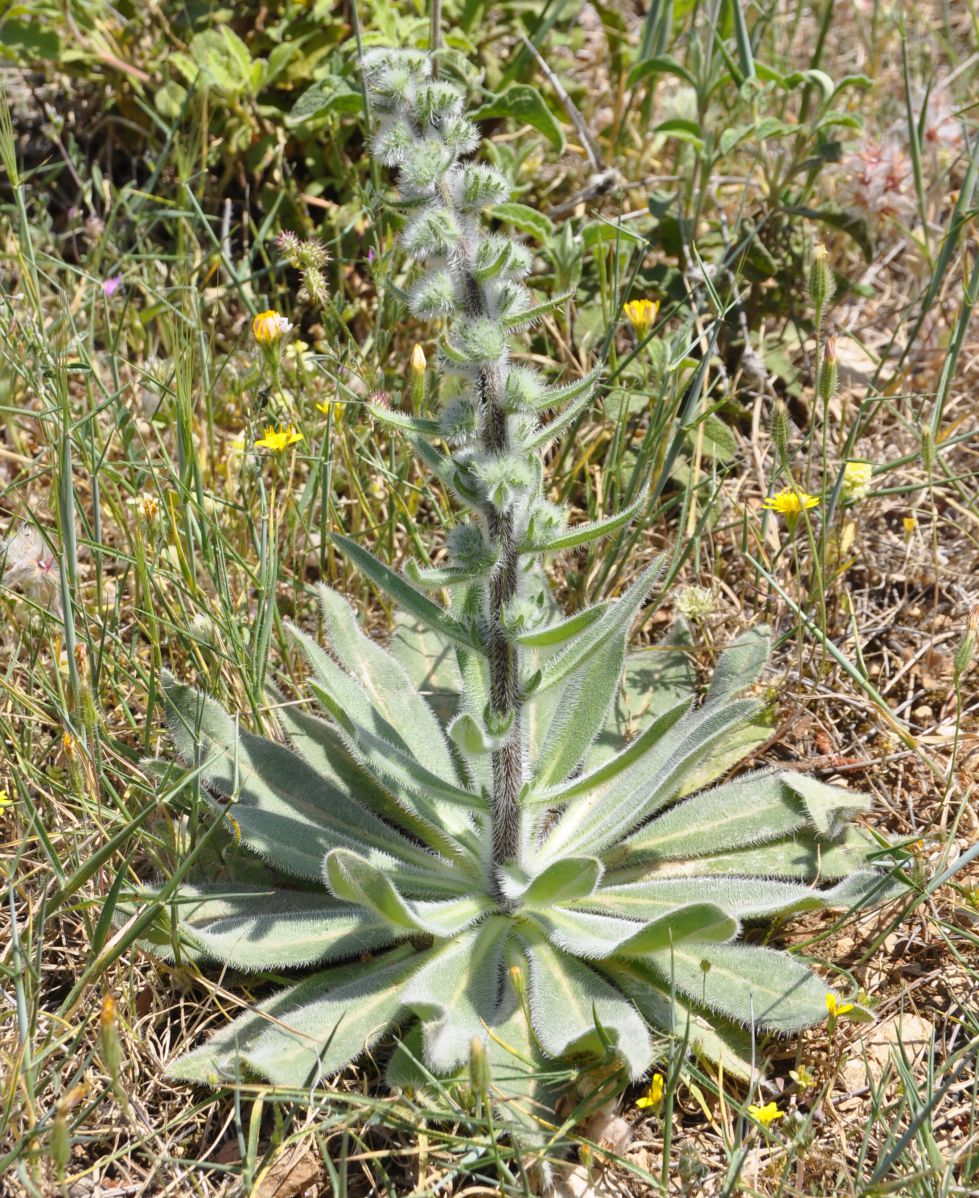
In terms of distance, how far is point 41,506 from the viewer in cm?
388

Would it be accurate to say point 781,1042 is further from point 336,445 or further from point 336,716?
point 336,445

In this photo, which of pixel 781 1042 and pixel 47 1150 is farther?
pixel 781 1042

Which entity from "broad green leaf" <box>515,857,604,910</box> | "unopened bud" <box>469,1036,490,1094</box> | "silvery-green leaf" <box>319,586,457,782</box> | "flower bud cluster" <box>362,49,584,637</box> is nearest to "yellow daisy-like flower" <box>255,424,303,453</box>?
"silvery-green leaf" <box>319,586,457,782</box>

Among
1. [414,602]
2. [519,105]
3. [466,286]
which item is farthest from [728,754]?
[519,105]

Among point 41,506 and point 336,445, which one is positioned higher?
point 336,445

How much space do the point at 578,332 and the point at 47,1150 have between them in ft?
9.44

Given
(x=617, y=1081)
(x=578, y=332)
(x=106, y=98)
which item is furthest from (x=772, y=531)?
(x=106, y=98)

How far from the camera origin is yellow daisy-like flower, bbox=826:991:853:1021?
2.39m

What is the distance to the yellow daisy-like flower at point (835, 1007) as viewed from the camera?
239 cm

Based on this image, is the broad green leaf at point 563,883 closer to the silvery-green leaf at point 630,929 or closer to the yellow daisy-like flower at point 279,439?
the silvery-green leaf at point 630,929

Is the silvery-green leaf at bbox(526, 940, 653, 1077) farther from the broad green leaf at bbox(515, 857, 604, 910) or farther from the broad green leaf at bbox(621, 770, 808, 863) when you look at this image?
the broad green leaf at bbox(621, 770, 808, 863)

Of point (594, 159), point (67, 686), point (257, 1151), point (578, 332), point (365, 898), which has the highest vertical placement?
point (594, 159)

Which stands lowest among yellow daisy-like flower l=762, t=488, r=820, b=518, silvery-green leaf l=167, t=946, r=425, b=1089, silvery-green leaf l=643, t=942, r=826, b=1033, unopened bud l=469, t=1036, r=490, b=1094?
silvery-green leaf l=167, t=946, r=425, b=1089

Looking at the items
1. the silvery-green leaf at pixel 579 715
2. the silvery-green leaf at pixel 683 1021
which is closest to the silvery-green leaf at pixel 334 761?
the silvery-green leaf at pixel 579 715
